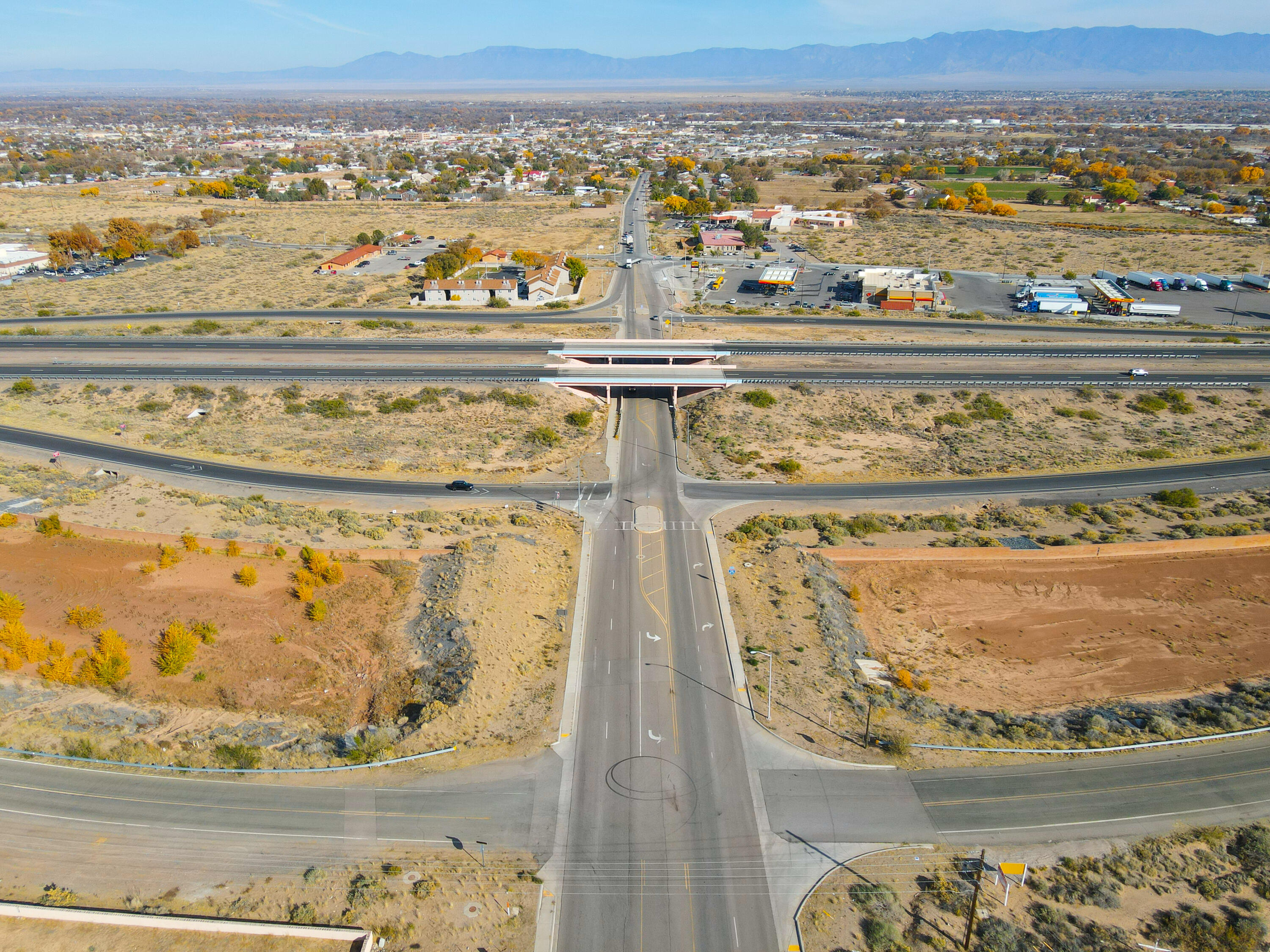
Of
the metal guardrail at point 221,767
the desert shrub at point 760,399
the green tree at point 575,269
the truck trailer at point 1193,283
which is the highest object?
the green tree at point 575,269

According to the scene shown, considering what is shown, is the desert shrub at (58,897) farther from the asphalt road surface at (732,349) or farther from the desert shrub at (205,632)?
the asphalt road surface at (732,349)

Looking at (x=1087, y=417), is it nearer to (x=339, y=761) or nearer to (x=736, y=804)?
(x=736, y=804)

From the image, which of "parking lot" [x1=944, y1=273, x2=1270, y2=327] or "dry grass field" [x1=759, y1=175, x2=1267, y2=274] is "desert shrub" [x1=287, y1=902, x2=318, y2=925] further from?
"dry grass field" [x1=759, y1=175, x2=1267, y2=274]

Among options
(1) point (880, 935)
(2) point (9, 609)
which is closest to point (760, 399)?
(1) point (880, 935)

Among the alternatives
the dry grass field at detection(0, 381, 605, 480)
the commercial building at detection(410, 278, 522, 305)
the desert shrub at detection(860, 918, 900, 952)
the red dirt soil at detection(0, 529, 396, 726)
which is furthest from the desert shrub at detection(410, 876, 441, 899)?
the commercial building at detection(410, 278, 522, 305)

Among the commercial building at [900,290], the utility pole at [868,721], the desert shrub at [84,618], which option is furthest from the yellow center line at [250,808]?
the commercial building at [900,290]

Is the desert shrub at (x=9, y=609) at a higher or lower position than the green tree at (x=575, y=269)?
lower

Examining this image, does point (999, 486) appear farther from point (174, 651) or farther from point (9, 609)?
point (9, 609)

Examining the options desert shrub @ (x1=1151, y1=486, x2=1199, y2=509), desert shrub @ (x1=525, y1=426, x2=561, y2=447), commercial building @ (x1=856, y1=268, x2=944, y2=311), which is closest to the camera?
desert shrub @ (x1=1151, y1=486, x2=1199, y2=509)
